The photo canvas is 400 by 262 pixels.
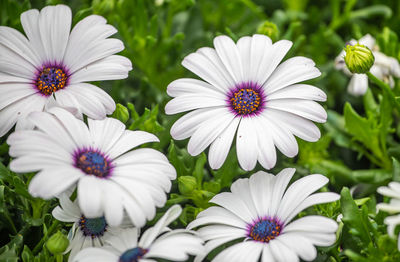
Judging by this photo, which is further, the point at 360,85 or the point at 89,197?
the point at 360,85

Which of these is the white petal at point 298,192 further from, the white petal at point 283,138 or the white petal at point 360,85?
the white petal at point 360,85

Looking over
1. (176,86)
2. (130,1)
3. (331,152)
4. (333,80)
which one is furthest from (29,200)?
(333,80)

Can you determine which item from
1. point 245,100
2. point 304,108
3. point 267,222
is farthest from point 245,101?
point 267,222

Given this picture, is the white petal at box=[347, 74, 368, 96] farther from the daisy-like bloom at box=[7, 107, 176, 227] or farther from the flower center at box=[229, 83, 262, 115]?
the daisy-like bloom at box=[7, 107, 176, 227]

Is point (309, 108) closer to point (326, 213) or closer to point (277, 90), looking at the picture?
point (277, 90)

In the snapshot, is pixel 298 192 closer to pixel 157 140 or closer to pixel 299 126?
pixel 299 126

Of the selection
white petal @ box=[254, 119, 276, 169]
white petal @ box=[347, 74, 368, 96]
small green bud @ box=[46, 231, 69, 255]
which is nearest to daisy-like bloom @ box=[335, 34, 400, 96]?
white petal @ box=[347, 74, 368, 96]

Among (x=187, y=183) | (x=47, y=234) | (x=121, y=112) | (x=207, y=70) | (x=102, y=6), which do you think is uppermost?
(x=102, y=6)
